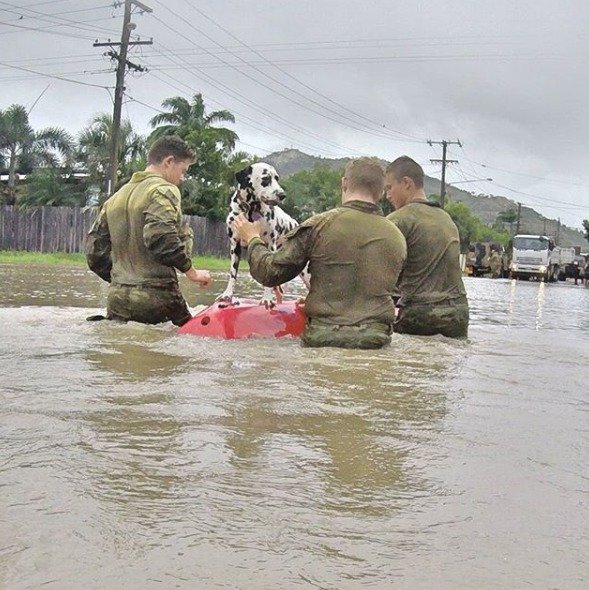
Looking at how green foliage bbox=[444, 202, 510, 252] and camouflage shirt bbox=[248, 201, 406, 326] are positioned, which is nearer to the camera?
camouflage shirt bbox=[248, 201, 406, 326]

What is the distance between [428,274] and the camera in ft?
25.3

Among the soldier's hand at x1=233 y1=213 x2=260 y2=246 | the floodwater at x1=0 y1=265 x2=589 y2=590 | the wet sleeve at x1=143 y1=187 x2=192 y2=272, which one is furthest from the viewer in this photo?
the wet sleeve at x1=143 y1=187 x2=192 y2=272

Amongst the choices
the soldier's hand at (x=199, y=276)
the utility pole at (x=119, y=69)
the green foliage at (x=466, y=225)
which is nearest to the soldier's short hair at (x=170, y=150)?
the soldier's hand at (x=199, y=276)

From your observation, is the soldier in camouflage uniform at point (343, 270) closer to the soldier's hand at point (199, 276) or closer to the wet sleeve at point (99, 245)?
the soldier's hand at point (199, 276)

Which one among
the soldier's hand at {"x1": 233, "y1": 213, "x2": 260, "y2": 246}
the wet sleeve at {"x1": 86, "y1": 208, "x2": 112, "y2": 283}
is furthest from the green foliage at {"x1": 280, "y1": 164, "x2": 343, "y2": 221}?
the soldier's hand at {"x1": 233, "y1": 213, "x2": 260, "y2": 246}

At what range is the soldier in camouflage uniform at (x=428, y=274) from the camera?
764 centimetres

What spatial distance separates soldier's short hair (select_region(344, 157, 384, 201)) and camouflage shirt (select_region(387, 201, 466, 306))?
1062 mm

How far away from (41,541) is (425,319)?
575 centimetres

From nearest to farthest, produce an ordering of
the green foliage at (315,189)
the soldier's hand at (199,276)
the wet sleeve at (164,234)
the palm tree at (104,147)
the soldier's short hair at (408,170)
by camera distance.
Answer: the wet sleeve at (164,234), the soldier's hand at (199,276), the soldier's short hair at (408,170), the palm tree at (104,147), the green foliage at (315,189)

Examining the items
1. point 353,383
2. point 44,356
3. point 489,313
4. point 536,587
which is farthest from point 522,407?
point 489,313

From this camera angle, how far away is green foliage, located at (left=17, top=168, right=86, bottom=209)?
44281 millimetres

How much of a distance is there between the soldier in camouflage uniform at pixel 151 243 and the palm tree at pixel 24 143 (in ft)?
136

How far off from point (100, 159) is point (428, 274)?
126ft

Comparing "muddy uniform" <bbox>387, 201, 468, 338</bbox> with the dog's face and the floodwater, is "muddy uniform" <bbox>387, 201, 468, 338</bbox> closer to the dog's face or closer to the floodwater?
the dog's face
